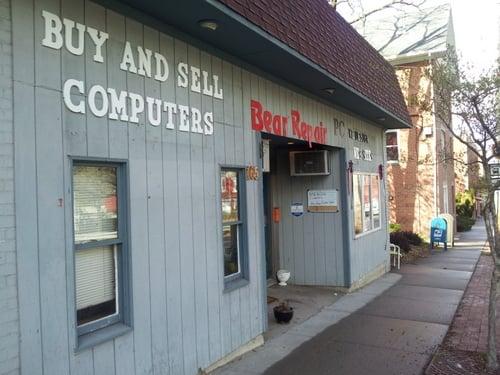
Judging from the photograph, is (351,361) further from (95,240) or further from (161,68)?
(161,68)

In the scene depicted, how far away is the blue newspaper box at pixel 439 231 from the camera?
54.0 ft

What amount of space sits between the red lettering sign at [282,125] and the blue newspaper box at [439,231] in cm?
970

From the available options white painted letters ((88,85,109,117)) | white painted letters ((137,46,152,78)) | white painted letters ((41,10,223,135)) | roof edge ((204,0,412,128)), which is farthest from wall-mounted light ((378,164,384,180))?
white painted letters ((88,85,109,117))

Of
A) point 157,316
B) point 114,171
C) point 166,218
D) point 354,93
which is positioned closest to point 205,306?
point 157,316

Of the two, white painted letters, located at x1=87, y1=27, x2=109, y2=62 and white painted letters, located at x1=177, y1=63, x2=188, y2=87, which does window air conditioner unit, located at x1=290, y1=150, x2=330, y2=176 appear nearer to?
white painted letters, located at x1=177, y1=63, x2=188, y2=87

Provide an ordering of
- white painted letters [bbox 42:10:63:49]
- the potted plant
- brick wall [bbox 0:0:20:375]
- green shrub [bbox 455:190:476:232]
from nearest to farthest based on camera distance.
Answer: brick wall [bbox 0:0:20:375] → white painted letters [bbox 42:10:63:49] → the potted plant → green shrub [bbox 455:190:476:232]

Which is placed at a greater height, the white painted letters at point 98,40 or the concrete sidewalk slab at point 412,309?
the white painted letters at point 98,40

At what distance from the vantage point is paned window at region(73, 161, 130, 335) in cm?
374

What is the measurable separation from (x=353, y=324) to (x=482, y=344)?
1.67m

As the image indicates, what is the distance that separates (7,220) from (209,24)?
98.9 inches

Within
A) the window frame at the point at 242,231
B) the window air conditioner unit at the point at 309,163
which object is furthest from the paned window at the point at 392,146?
the window frame at the point at 242,231

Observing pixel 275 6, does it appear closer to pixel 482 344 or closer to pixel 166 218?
pixel 166 218

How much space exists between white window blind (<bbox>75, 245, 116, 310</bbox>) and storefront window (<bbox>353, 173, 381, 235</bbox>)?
21.3ft

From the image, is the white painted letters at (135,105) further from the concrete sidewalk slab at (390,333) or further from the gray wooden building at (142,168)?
the concrete sidewalk slab at (390,333)
